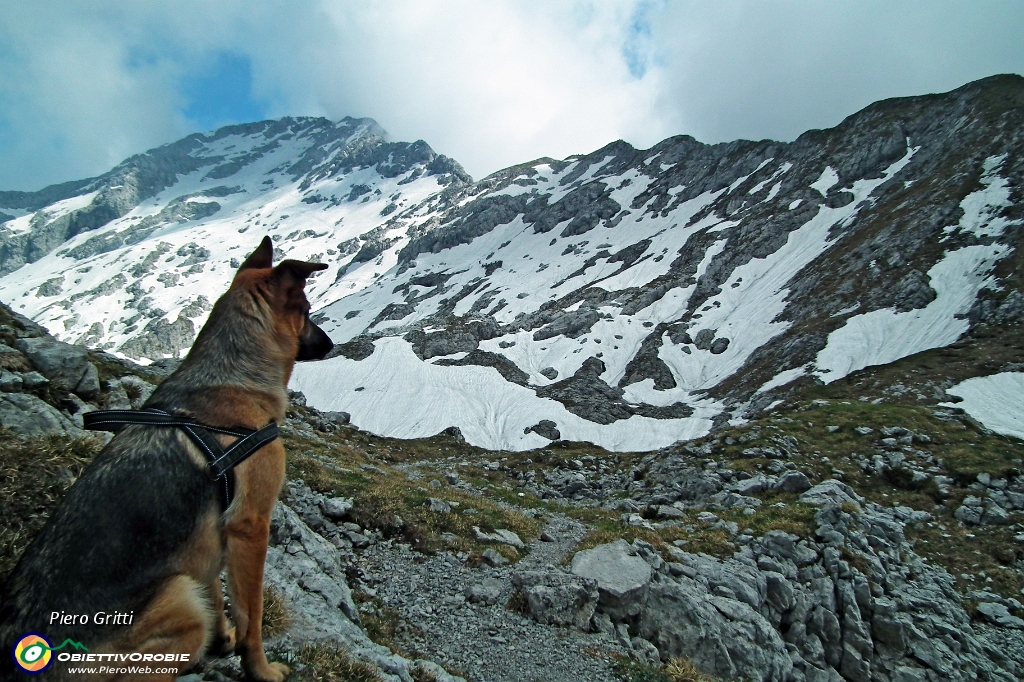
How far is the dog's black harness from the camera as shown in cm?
340

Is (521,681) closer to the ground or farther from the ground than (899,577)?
closer to the ground

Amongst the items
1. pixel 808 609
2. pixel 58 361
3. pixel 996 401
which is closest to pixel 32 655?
pixel 58 361

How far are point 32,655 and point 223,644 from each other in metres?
2.07

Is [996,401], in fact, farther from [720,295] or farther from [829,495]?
[720,295]

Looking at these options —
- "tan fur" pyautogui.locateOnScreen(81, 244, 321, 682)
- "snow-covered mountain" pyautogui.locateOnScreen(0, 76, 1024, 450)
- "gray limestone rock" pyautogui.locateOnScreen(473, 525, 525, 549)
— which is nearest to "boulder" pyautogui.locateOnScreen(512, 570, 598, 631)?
"gray limestone rock" pyautogui.locateOnScreen(473, 525, 525, 549)

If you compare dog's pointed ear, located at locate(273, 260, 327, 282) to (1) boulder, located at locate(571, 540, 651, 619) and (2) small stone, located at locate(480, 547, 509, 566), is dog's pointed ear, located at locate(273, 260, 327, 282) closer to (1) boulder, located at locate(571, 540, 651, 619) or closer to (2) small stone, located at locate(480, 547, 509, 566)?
(1) boulder, located at locate(571, 540, 651, 619)

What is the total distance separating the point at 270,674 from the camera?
404 centimetres

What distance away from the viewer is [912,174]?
3529 inches

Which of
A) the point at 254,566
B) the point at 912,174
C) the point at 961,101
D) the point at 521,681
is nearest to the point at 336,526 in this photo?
the point at 521,681

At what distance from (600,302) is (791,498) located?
76.0 m

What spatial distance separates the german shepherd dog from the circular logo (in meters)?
0.05

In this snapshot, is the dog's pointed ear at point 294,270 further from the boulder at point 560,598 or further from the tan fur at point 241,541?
the boulder at point 560,598

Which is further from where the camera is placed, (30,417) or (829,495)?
(829,495)

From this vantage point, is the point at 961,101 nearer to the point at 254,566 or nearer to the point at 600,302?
the point at 600,302
